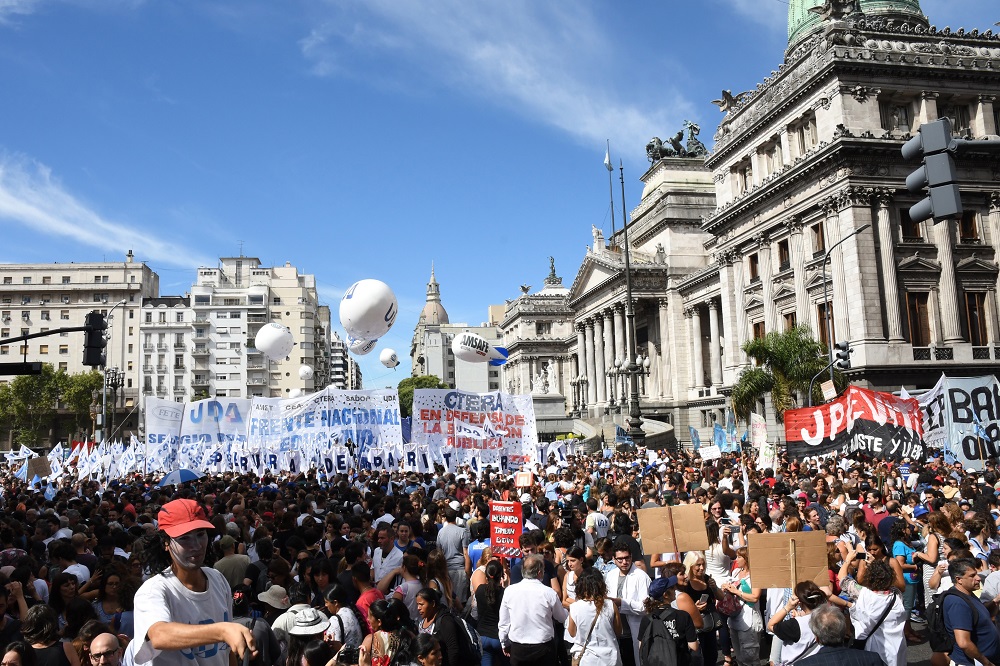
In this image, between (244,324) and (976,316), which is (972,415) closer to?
(976,316)

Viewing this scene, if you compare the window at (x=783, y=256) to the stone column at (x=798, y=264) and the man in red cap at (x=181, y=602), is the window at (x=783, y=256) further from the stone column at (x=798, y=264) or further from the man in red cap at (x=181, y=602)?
the man in red cap at (x=181, y=602)

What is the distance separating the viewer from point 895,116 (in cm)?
3906

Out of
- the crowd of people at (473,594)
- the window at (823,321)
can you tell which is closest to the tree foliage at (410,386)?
the window at (823,321)

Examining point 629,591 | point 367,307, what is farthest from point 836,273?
point 629,591

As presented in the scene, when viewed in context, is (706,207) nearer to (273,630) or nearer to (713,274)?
(713,274)

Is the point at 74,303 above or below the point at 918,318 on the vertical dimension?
above

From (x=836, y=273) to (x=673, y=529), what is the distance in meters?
32.0

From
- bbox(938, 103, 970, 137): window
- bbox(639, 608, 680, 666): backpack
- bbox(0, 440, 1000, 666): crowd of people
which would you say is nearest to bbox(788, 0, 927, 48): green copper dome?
bbox(938, 103, 970, 137): window

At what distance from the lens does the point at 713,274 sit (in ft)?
184

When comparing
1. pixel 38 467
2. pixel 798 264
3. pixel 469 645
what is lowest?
pixel 469 645

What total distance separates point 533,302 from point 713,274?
49.6 metres

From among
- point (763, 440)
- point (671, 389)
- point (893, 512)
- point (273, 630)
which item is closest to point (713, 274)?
point (671, 389)

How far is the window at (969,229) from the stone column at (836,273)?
603 centimetres

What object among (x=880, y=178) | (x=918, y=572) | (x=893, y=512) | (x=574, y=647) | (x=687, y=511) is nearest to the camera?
(x=574, y=647)
